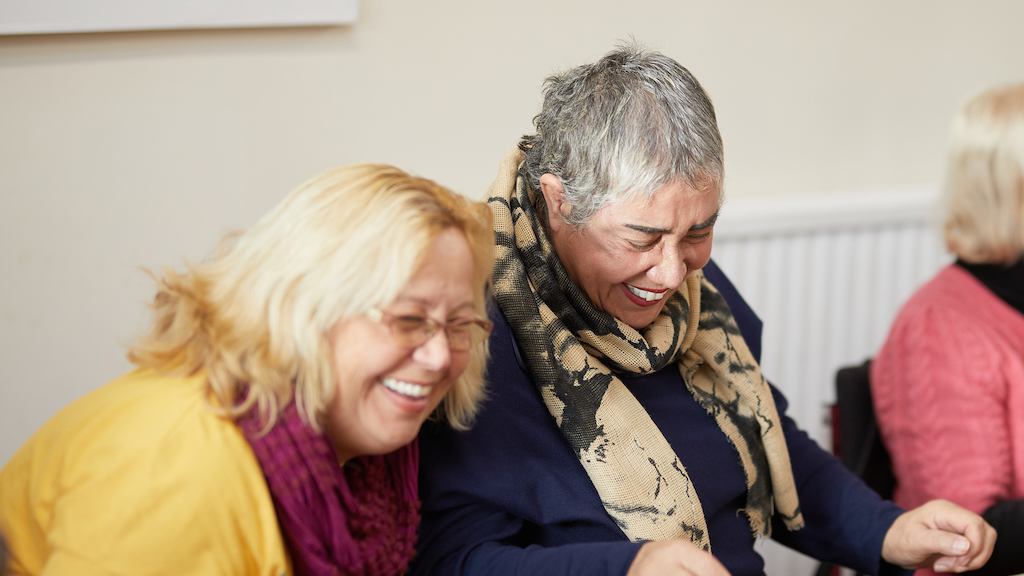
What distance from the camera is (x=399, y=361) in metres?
1.25

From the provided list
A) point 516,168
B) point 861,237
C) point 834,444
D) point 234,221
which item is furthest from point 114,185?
point 861,237

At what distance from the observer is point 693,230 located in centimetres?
159

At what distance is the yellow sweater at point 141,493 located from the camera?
1.12 metres

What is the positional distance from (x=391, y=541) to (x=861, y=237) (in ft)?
6.41

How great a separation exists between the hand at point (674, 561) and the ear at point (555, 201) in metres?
0.46

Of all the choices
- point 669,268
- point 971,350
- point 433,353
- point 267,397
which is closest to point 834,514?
point 971,350

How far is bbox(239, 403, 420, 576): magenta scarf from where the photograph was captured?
123 cm

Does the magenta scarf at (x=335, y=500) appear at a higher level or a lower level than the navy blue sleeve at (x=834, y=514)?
higher

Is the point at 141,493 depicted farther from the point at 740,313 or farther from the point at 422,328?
the point at 740,313

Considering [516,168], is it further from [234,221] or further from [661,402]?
[234,221]

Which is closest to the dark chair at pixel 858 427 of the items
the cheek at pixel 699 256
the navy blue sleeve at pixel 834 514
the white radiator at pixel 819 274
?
Answer: the navy blue sleeve at pixel 834 514

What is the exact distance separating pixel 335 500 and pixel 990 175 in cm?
151

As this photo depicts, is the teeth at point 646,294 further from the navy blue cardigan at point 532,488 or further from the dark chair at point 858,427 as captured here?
the dark chair at point 858,427

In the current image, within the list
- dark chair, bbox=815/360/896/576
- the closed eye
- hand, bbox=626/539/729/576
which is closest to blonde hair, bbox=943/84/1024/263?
dark chair, bbox=815/360/896/576
